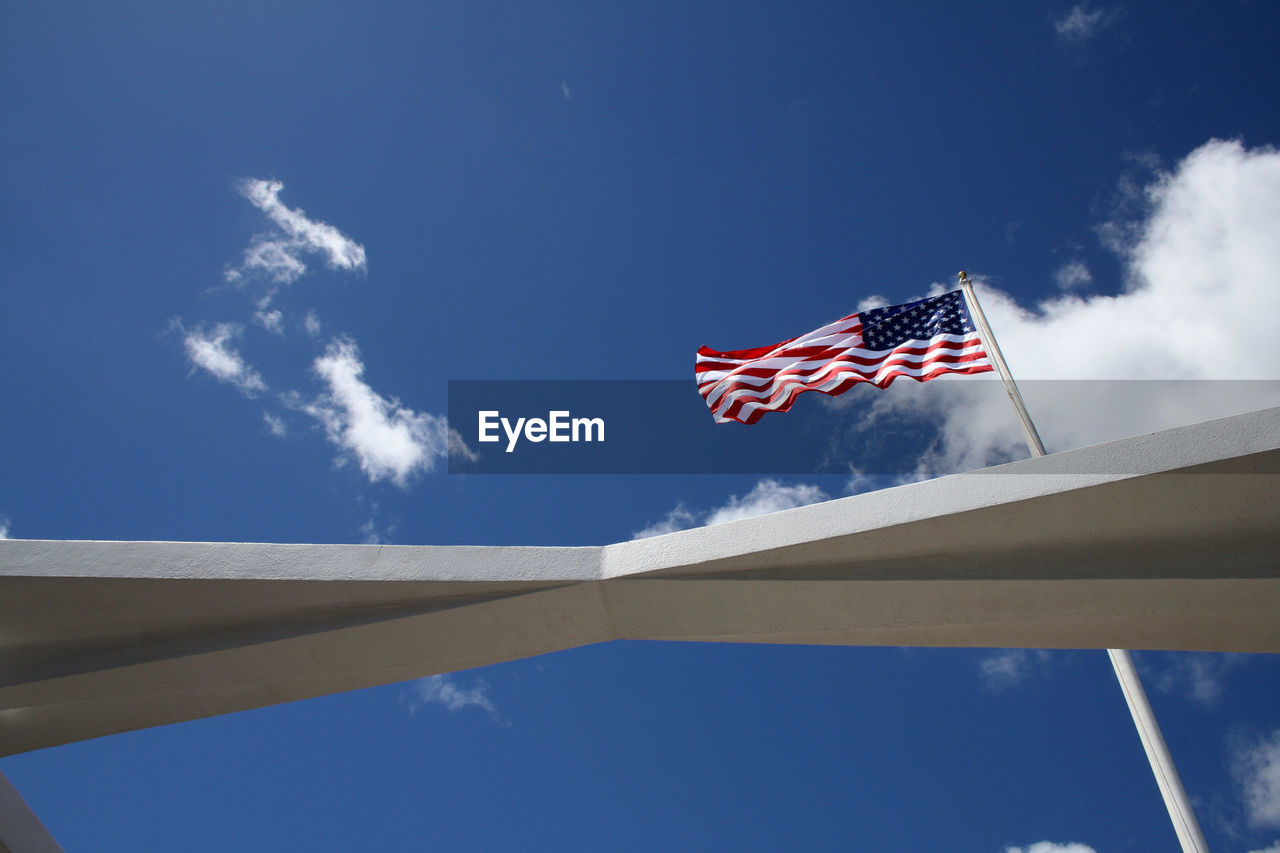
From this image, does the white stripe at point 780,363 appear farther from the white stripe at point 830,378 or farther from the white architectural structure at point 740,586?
the white architectural structure at point 740,586

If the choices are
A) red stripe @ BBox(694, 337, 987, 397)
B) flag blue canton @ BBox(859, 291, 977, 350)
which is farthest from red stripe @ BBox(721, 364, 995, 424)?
flag blue canton @ BBox(859, 291, 977, 350)

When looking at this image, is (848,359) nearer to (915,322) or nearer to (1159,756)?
(915,322)

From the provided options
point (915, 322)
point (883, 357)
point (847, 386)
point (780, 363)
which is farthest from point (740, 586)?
point (915, 322)

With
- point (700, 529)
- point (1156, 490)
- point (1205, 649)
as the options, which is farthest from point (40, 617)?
point (1205, 649)

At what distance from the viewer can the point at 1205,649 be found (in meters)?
6.20

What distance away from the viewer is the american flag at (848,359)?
344 inches

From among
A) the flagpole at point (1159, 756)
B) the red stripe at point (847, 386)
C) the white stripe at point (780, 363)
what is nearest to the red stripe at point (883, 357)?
the white stripe at point (780, 363)

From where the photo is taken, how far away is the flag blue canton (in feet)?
29.7

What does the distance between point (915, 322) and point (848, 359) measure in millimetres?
972

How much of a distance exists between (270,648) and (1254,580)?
5993mm

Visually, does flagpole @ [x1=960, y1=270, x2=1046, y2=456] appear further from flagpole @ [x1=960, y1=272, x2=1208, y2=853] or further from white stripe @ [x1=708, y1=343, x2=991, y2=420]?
flagpole @ [x1=960, y1=272, x2=1208, y2=853]

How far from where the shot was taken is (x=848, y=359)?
29.1 ft

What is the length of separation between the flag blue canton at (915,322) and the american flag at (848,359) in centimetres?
1

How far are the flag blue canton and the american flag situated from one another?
0.4 inches
